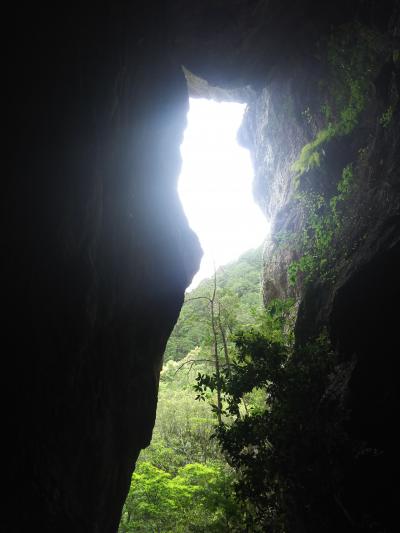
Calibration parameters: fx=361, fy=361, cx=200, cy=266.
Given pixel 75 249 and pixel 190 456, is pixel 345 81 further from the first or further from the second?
pixel 190 456

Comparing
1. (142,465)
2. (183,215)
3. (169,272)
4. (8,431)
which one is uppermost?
(183,215)

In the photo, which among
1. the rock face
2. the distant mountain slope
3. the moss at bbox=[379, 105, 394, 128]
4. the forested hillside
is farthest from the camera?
the distant mountain slope

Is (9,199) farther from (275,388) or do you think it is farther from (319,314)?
(319,314)

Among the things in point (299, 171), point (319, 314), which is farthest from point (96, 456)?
point (299, 171)

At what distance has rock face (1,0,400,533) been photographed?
5.30 metres

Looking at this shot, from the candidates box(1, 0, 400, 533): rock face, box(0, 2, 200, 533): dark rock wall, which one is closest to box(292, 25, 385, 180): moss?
box(1, 0, 400, 533): rock face

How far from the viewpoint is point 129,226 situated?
8.31 m

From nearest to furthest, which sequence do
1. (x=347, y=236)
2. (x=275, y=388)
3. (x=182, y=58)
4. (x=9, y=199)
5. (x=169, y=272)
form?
1. (x=9, y=199)
2. (x=275, y=388)
3. (x=347, y=236)
4. (x=169, y=272)
5. (x=182, y=58)

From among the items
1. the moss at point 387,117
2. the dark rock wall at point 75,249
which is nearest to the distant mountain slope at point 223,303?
the dark rock wall at point 75,249

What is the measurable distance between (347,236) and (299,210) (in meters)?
4.29

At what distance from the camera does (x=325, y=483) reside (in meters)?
6.49

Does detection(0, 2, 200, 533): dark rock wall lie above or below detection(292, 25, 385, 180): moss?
below

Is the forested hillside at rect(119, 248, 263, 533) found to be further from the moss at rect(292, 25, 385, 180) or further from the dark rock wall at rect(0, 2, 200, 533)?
the moss at rect(292, 25, 385, 180)

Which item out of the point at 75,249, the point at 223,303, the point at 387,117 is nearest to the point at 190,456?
the point at 223,303
